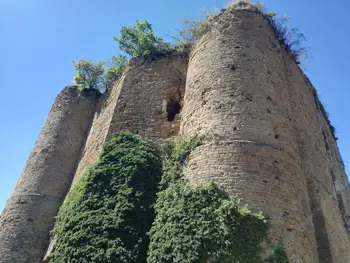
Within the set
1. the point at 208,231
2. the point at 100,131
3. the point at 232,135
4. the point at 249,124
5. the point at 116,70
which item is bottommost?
the point at 208,231

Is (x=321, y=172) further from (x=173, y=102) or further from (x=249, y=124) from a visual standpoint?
(x=173, y=102)

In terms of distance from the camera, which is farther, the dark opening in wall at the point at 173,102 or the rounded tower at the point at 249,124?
the dark opening in wall at the point at 173,102

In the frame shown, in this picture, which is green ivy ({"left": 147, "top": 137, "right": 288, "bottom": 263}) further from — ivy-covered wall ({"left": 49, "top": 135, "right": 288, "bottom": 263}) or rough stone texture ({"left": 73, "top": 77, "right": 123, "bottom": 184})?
rough stone texture ({"left": 73, "top": 77, "right": 123, "bottom": 184})

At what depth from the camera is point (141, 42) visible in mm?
14820

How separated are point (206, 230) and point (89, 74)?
12202 mm

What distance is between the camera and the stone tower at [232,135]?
8.72m

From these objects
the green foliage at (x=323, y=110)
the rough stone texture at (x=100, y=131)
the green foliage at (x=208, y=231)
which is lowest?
the green foliage at (x=208, y=231)

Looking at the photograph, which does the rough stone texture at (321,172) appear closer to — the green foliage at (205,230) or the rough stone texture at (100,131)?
the green foliage at (205,230)

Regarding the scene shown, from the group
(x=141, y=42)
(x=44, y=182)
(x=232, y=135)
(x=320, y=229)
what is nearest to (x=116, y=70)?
(x=141, y=42)

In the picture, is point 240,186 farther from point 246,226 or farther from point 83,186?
point 83,186

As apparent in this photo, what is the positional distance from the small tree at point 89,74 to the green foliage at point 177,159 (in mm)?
8551

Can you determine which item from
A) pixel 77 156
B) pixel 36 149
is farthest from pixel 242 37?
pixel 36 149

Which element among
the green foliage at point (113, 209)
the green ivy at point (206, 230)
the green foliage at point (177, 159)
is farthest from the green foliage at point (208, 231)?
the green foliage at point (177, 159)

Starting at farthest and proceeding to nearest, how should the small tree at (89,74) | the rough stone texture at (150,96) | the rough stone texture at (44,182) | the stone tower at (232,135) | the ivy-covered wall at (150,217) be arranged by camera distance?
the small tree at (89,74)
the rough stone texture at (44,182)
the rough stone texture at (150,96)
the stone tower at (232,135)
the ivy-covered wall at (150,217)
